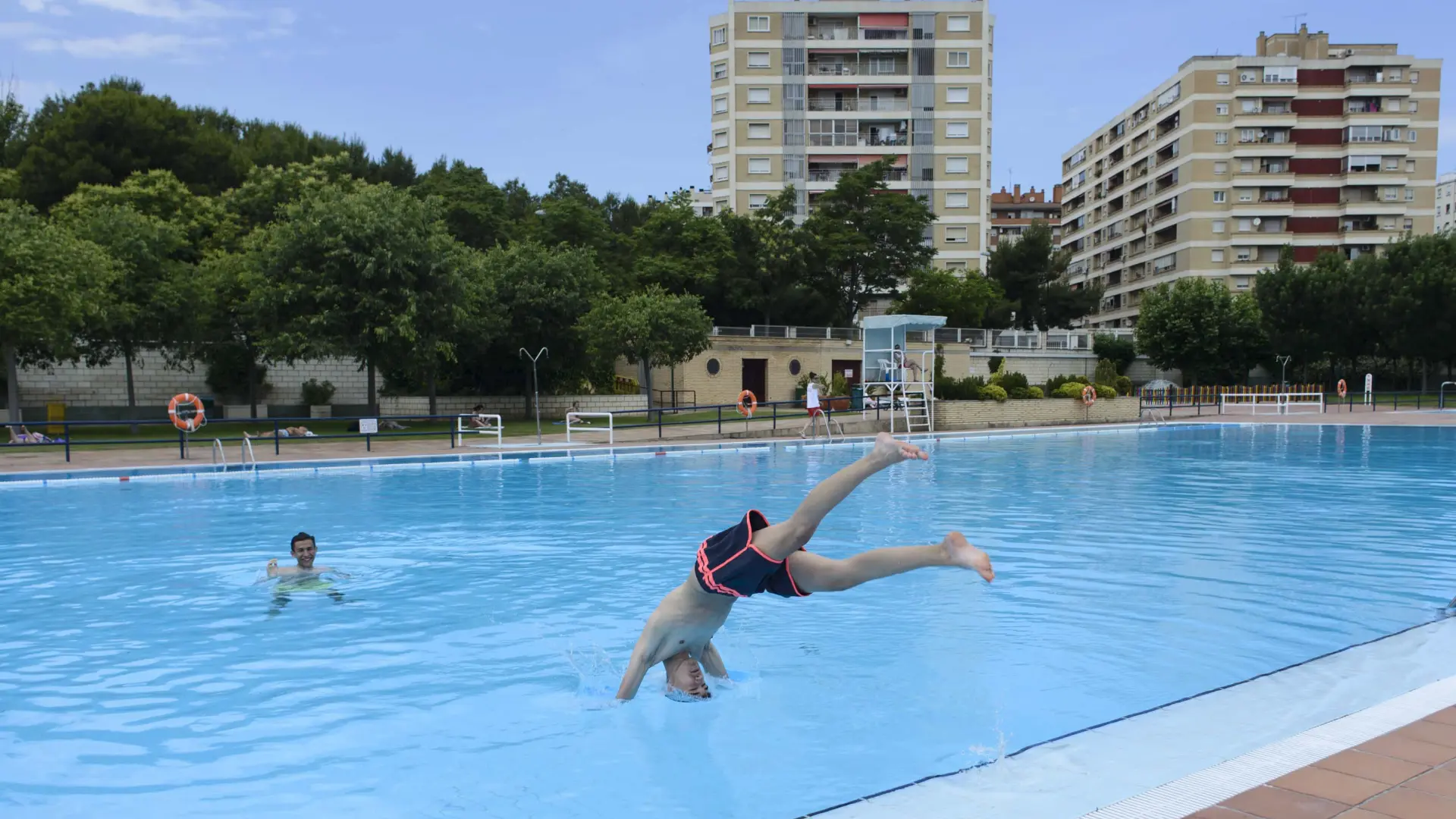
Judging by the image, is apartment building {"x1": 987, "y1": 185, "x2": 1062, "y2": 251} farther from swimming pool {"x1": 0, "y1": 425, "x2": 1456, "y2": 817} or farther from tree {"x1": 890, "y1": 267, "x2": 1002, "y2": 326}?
swimming pool {"x1": 0, "y1": 425, "x2": 1456, "y2": 817}

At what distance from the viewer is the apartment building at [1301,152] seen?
6781 centimetres

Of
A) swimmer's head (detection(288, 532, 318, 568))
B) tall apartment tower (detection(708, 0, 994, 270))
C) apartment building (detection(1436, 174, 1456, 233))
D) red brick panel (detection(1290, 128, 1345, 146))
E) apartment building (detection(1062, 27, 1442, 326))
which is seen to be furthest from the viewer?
apartment building (detection(1436, 174, 1456, 233))

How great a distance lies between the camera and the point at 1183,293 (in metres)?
55.4

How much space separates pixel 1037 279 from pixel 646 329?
41095 millimetres

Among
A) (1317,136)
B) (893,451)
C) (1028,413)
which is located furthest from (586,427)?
(1317,136)

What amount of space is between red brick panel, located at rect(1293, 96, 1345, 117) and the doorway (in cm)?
5008

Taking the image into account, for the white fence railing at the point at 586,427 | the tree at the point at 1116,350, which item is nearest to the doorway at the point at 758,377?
the white fence railing at the point at 586,427

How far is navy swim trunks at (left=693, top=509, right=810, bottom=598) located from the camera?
195 inches

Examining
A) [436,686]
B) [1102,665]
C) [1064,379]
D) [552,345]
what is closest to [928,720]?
[1102,665]

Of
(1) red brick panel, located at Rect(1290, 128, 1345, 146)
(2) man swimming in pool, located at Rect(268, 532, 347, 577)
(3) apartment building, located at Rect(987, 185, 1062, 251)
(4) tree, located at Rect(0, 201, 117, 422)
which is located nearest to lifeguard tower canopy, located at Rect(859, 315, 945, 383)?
(2) man swimming in pool, located at Rect(268, 532, 347, 577)

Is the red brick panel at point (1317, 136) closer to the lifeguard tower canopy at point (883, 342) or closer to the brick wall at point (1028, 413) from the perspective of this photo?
the brick wall at point (1028, 413)

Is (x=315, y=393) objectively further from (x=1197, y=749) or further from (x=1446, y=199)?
(x=1446, y=199)

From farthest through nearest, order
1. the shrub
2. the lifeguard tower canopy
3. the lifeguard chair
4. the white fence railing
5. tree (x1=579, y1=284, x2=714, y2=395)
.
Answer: the shrub, tree (x1=579, y1=284, x2=714, y2=395), the lifeguard tower canopy, the lifeguard chair, the white fence railing

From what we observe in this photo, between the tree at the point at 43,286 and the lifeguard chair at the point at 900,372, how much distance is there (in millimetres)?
22375
